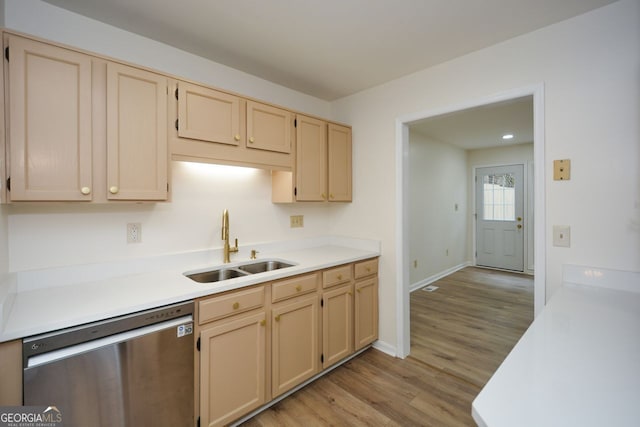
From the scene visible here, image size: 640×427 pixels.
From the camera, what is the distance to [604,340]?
985 millimetres

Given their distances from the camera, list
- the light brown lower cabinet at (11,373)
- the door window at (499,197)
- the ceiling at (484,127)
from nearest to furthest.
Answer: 1. the light brown lower cabinet at (11,373)
2. the ceiling at (484,127)
3. the door window at (499,197)

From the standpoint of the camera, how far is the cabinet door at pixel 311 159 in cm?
246

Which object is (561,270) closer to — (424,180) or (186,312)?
(186,312)

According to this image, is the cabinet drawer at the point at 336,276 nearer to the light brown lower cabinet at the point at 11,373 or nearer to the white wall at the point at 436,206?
the light brown lower cabinet at the point at 11,373

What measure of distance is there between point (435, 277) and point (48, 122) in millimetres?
5212

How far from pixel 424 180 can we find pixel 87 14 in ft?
14.6

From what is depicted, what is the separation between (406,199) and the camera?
2.63m

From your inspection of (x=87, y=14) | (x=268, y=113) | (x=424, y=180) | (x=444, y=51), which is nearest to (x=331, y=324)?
(x=268, y=113)

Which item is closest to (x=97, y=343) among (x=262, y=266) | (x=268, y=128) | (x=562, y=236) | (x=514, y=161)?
(x=262, y=266)

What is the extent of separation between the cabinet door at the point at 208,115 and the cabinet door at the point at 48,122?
47 centimetres

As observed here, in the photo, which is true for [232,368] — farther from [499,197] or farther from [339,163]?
[499,197]

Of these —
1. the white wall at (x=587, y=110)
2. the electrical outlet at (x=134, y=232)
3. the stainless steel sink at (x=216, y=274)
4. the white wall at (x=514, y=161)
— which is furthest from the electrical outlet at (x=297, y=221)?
the white wall at (x=514, y=161)

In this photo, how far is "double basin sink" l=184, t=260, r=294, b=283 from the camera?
2.05 meters

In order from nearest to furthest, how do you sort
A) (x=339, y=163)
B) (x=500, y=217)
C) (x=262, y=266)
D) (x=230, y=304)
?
1. (x=230, y=304)
2. (x=262, y=266)
3. (x=339, y=163)
4. (x=500, y=217)
